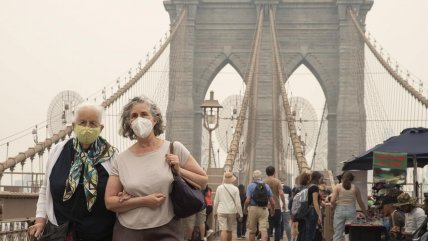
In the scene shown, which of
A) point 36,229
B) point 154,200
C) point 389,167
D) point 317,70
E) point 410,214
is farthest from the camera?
point 317,70

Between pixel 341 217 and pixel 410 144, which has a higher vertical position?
pixel 410 144

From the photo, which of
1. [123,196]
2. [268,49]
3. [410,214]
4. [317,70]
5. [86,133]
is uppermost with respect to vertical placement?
[268,49]

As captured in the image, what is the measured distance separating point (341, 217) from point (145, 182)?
785 cm

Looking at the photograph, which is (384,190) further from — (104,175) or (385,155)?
(104,175)

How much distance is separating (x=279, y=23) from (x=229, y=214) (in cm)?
4342

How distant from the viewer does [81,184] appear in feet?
17.8

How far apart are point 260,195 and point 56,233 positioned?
26.6 ft

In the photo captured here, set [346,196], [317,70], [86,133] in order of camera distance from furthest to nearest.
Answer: [317,70] < [346,196] < [86,133]

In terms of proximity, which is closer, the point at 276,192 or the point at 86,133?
the point at 86,133

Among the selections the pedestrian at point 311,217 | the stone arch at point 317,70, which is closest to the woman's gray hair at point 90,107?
the pedestrian at point 311,217

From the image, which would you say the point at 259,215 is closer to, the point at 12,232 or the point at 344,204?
the point at 344,204

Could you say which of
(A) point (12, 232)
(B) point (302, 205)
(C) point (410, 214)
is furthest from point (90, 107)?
(B) point (302, 205)

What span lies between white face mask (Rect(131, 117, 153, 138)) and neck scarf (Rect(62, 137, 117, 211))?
370 mm

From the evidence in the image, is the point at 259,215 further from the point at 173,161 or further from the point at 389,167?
the point at 173,161
